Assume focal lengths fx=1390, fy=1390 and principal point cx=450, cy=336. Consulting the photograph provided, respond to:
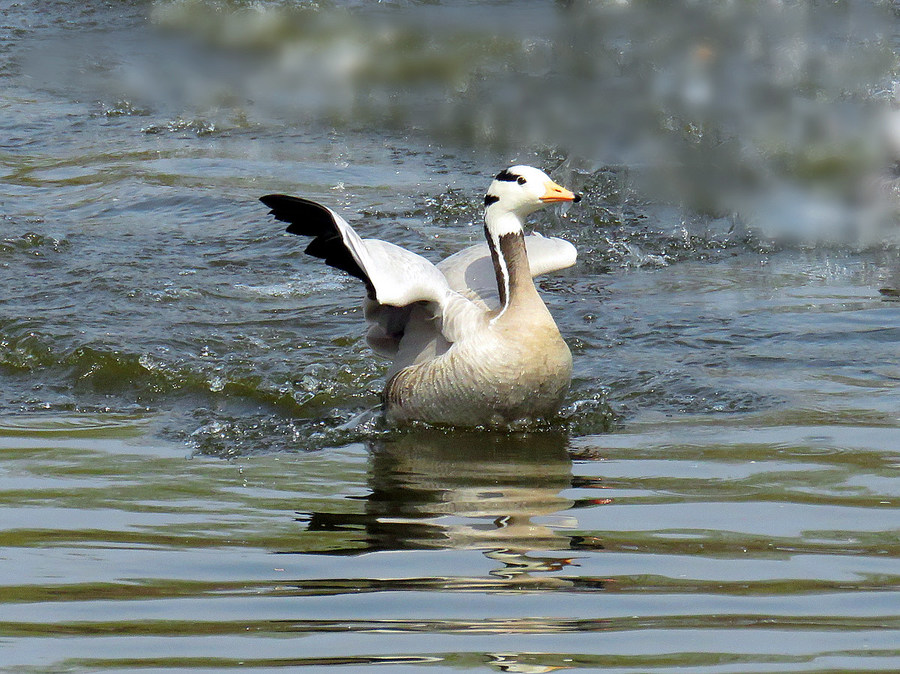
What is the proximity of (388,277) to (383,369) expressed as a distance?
1857 mm

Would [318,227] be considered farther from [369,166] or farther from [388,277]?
[369,166]

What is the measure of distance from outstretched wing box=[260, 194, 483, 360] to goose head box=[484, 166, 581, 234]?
0.42 m

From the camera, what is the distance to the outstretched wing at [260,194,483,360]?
5.68 metres

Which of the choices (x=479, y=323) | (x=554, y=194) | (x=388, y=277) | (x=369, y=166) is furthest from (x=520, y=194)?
(x=369, y=166)

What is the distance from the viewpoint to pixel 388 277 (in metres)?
5.79

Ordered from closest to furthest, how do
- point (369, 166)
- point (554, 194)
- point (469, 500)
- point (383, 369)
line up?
point (469, 500), point (554, 194), point (383, 369), point (369, 166)

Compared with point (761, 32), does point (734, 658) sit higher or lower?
lower

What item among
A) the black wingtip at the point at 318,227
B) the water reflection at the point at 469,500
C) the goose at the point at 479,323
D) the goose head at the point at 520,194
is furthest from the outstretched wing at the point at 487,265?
the black wingtip at the point at 318,227

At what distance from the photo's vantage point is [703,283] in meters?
8.82

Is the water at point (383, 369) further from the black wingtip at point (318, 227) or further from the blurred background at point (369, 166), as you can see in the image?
the black wingtip at point (318, 227)

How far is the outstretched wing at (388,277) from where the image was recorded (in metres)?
5.68

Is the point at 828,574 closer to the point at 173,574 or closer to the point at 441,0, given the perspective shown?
the point at 173,574

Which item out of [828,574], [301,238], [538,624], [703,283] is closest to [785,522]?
[828,574]

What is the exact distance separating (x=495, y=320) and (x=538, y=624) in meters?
2.73
